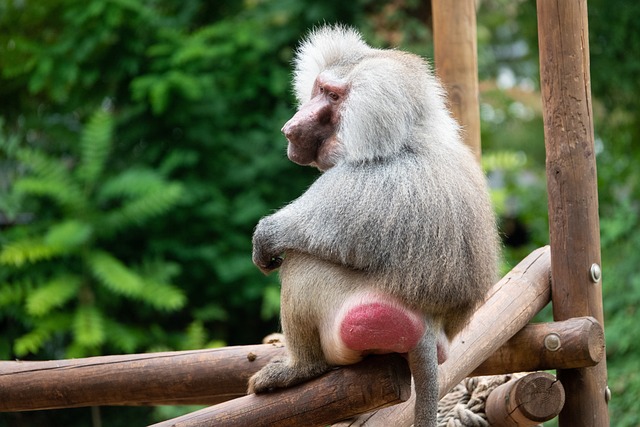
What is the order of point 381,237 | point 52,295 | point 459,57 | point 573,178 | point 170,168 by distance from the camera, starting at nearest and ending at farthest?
1. point 381,237
2. point 573,178
3. point 459,57
4. point 52,295
5. point 170,168

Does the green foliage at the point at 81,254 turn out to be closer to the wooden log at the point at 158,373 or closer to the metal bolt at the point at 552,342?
the wooden log at the point at 158,373

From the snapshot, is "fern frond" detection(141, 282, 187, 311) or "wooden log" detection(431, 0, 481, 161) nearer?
"wooden log" detection(431, 0, 481, 161)

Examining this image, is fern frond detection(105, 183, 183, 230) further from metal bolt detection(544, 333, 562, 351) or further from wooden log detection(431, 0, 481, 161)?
metal bolt detection(544, 333, 562, 351)

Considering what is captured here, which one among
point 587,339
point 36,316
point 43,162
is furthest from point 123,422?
point 587,339

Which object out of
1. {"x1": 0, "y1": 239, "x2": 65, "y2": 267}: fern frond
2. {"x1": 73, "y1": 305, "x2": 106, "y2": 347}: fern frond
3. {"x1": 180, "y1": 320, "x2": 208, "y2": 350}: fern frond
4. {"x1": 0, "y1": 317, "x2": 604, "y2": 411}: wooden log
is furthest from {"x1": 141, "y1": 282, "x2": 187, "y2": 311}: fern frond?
{"x1": 0, "y1": 317, "x2": 604, "y2": 411}: wooden log

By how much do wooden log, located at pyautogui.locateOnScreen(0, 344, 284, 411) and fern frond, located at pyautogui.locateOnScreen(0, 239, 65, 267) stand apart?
2.45 meters

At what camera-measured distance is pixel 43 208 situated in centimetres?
615

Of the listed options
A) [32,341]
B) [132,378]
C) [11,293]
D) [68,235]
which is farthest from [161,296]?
[132,378]

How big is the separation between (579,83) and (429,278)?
1164 millimetres

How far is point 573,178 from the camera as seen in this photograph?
3.10 meters

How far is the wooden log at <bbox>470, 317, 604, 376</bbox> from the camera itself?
3.00 metres

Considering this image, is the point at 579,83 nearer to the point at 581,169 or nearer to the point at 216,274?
the point at 581,169

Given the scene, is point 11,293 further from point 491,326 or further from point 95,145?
point 491,326

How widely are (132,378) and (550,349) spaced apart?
1.60m
